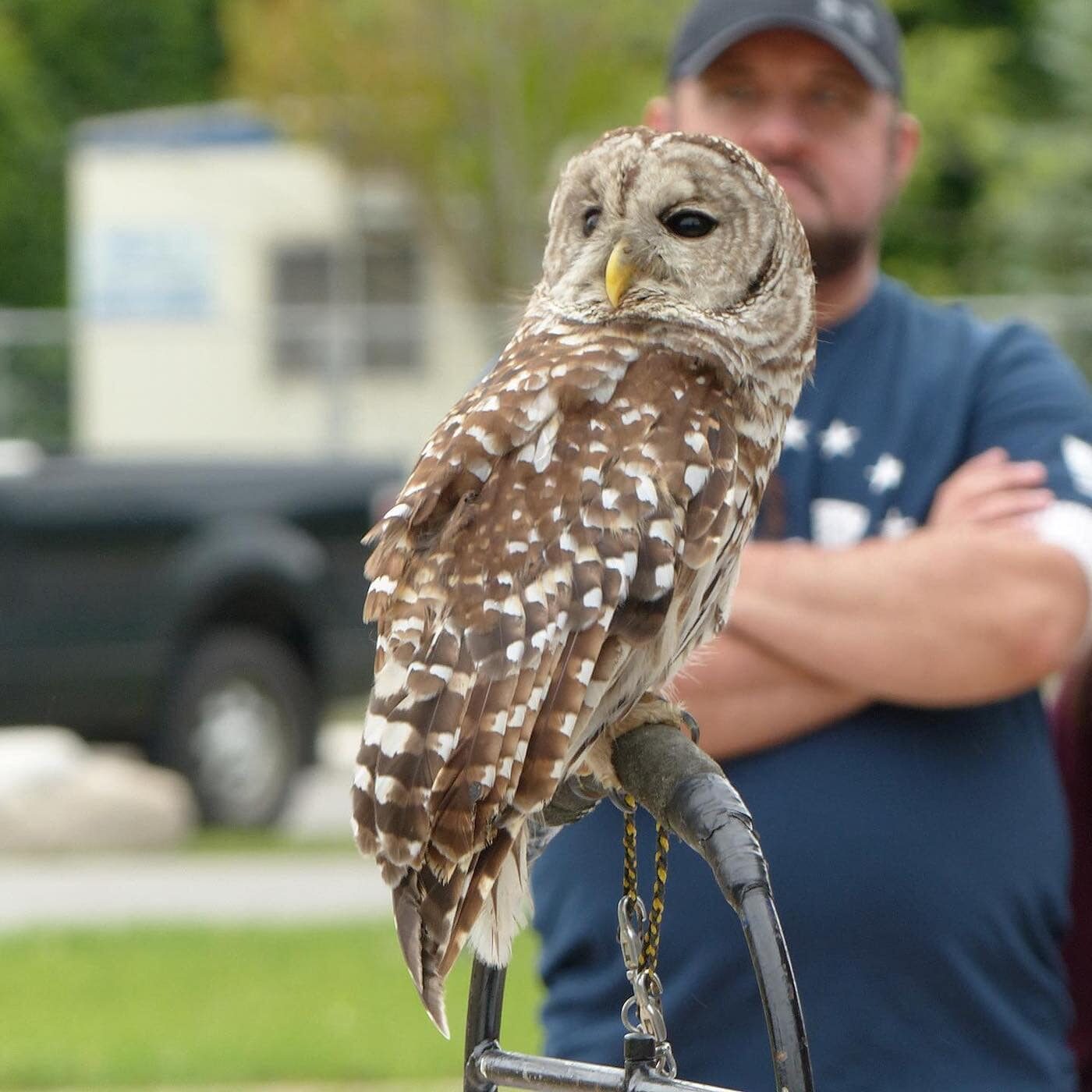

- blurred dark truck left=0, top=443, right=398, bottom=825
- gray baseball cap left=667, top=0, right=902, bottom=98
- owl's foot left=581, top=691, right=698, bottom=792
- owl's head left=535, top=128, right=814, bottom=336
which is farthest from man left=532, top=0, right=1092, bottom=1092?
blurred dark truck left=0, top=443, right=398, bottom=825

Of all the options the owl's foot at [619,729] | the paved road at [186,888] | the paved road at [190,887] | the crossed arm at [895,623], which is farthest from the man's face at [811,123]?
the paved road at [186,888]

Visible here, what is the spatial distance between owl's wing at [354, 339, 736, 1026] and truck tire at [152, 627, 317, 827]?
8252 mm

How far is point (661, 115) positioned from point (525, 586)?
1751 millimetres

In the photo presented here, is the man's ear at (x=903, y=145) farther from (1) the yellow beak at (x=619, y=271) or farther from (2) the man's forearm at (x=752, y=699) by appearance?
(1) the yellow beak at (x=619, y=271)

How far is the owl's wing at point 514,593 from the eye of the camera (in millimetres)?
1888

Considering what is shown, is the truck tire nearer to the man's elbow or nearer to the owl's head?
the man's elbow

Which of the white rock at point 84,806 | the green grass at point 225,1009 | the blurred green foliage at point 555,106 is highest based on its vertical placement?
the blurred green foliage at point 555,106

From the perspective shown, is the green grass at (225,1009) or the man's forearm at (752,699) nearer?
the man's forearm at (752,699)

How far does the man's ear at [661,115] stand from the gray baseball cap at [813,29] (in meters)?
0.09

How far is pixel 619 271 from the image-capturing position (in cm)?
220

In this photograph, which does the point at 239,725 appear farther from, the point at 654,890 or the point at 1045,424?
the point at 654,890

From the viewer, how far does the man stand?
2885 millimetres

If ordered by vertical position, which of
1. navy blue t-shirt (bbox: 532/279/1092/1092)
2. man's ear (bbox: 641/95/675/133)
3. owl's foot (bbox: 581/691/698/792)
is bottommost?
navy blue t-shirt (bbox: 532/279/1092/1092)

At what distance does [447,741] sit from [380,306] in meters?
25.3
